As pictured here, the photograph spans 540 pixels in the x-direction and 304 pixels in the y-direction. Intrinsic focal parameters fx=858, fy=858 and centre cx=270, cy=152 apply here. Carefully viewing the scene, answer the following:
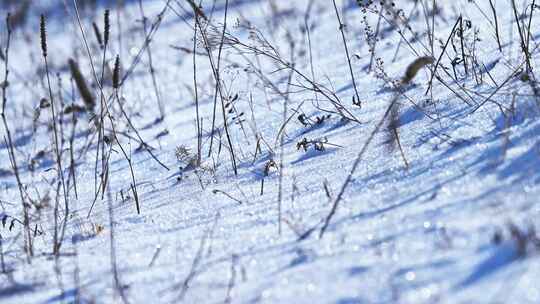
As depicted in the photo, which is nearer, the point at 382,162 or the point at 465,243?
the point at 465,243

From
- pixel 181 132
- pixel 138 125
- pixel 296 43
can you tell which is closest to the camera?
pixel 181 132

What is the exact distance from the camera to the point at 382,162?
2271mm

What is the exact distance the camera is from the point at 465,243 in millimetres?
1654

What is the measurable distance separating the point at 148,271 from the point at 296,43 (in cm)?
292

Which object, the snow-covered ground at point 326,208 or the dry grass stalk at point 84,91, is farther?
the dry grass stalk at point 84,91

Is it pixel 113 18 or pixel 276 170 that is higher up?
pixel 113 18

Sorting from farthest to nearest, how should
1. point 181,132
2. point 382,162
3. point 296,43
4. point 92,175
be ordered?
point 296,43, point 181,132, point 92,175, point 382,162

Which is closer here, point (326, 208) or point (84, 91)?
point (84, 91)

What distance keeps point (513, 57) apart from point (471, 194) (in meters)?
1.19

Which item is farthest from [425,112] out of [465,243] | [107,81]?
[107,81]

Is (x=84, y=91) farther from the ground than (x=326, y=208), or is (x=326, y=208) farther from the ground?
(x=84, y=91)

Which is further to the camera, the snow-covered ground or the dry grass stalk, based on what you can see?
the dry grass stalk

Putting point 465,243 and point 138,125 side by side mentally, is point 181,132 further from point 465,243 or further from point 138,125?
point 465,243

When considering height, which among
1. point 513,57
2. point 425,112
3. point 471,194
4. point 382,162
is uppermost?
point 513,57
